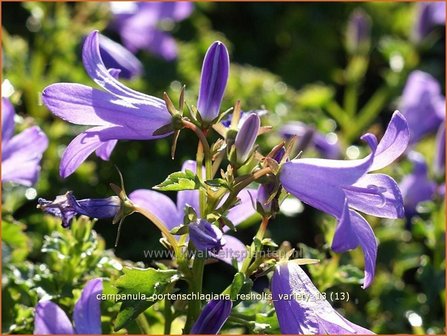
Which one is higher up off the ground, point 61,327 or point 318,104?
point 318,104

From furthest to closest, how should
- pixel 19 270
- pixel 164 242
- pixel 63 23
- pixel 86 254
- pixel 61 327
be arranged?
1. pixel 63 23
2. pixel 19 270
3. pixel 86 254
4. pixel 61 327
5. pixel 164 242

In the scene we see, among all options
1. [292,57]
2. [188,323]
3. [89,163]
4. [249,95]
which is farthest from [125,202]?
[292,57]

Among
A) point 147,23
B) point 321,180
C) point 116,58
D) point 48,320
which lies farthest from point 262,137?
point 321,180

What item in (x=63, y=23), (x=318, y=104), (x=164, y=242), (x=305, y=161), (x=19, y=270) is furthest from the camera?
(x=318, y=104)

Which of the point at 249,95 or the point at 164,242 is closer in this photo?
the point at 164,242

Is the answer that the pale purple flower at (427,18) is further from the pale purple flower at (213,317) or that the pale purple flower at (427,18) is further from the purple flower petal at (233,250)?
the pale purple flower at (213,317)

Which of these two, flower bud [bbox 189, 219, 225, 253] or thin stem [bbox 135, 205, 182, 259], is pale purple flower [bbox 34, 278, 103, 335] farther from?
flower bud [bbox 189, 219, 225, 253]

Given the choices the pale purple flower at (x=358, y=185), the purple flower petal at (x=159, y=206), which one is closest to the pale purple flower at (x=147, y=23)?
the purple flower petal at (x=159, y=206)

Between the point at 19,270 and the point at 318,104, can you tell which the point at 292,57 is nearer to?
the point at 318,104
